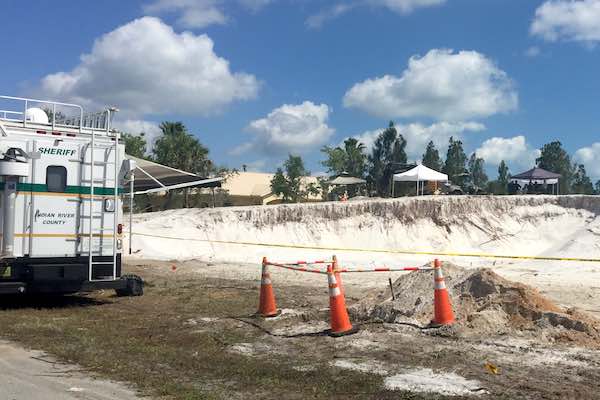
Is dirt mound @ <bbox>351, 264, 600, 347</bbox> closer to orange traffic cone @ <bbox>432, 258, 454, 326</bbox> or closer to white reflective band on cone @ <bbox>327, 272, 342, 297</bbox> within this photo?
orange traffic cone @ <bbox>432, 258, 454, 326</bbox>

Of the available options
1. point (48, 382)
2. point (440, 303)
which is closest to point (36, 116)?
point (48, 382)

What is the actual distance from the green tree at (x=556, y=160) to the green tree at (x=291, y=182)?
120 feet

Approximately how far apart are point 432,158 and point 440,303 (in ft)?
210

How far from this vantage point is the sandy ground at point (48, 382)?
20.0ft

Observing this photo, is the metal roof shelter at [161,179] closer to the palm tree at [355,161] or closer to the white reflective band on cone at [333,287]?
the white reflective band on cone at [333,287]

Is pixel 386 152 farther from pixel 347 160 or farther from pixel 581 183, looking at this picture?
pixel 581 183

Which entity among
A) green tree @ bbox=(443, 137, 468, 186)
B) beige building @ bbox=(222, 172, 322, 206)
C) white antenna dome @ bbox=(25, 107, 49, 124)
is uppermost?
green tree @ bbox=(443, 137, 468, 186)

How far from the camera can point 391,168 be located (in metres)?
54.2

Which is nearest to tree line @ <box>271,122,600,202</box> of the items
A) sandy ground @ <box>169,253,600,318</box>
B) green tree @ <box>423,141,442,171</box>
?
green tree @ <box>423,141,442,171</box>

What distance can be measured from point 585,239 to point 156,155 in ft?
90.8

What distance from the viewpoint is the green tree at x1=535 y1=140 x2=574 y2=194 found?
2963 inches

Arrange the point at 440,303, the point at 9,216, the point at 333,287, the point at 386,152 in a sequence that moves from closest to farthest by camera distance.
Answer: the point at 440,303 < the point at 333,287 < the point at 9,216 < the point at 386,152

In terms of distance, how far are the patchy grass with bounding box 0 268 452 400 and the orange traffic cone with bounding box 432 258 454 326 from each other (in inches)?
76.4

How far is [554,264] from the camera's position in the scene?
66.9 ft
